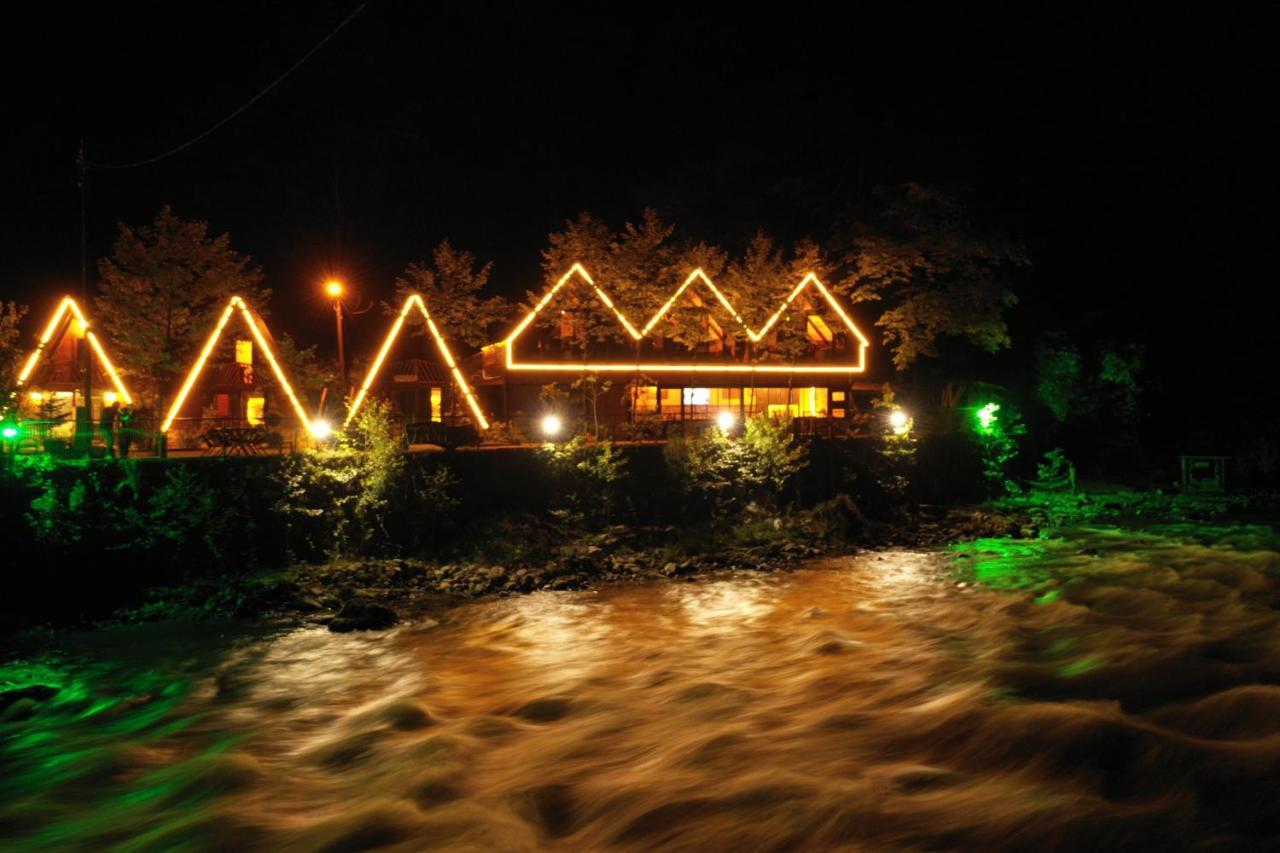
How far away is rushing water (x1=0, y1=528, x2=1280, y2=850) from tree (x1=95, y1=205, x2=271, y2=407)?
15.3 meters

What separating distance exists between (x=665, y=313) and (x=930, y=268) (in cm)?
985

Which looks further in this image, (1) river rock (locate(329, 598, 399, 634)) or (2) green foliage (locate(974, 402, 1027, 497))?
(2) green foliage (locate(974, 402, 1027, 497))

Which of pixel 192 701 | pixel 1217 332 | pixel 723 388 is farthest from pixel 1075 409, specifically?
pixel 192 701

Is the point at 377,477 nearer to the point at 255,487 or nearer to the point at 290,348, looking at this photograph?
the point at 255,487

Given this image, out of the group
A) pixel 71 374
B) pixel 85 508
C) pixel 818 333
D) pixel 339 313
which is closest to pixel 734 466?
pixel 339 313

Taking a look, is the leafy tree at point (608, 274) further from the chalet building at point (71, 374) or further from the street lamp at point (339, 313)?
the chalet building at point (71, 374)

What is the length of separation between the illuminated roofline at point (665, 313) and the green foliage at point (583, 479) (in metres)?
8.85

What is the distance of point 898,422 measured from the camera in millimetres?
24516

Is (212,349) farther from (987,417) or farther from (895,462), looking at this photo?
(987,417)

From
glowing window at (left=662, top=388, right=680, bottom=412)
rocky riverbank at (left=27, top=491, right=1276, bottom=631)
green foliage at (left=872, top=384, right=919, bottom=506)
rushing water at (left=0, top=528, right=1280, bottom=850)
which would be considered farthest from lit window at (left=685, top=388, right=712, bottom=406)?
rushing water at (left=0, top=528, right=1280, bottom=850)

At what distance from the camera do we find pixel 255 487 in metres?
15.7

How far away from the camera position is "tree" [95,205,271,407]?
24.6 m

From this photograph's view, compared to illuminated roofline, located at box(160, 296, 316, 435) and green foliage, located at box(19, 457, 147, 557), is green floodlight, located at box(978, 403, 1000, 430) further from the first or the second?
green foliage, located at box(19, 457, 147, 557)

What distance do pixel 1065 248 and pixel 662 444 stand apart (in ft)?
72.7
